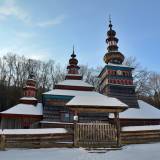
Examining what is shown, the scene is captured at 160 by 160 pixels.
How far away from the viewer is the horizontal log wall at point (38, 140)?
15.6 metres

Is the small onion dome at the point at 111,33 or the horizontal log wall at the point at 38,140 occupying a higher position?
the small onion dome at the point at 111,33

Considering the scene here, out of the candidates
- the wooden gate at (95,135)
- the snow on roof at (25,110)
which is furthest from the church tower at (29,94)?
the wooden gate at (95,135)

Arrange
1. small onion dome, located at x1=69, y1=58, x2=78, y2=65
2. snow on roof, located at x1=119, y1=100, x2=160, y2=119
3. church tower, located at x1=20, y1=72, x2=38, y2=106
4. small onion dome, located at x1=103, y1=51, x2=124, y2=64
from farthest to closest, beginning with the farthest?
small onion dome, located at x1=103, y1=51, x2=124, y2=64 → small onion dome, located at x1=69, y1=58, x2=78, y2=65 → church tower, located at x1=20, y1=72, x2=38, y2=106 → snow on roof, located at x1=119, y1=100, x2=160, y2=119

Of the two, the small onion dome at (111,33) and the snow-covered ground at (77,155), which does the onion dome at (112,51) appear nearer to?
the small onion dome at (111,33)

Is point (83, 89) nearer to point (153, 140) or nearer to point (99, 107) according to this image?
point (99, 107)

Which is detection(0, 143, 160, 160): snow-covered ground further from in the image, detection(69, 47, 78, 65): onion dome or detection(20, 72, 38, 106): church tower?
detection(69, 47, 78, 65): onion dome

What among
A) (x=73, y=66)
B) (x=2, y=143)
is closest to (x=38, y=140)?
(x=2, y=143)

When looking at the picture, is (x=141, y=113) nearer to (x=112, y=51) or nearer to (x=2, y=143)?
(x=112, y=51)

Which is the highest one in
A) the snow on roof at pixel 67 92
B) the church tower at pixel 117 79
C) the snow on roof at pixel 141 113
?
the church tower at pixel 117 79

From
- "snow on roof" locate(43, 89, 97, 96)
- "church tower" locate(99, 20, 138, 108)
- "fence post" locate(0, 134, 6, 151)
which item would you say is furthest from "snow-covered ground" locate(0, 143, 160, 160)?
"church tower" locate(99, 20, 138, 108)

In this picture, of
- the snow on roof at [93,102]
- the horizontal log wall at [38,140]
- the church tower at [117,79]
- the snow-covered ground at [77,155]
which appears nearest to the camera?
the snow-covered ground at [77,155]

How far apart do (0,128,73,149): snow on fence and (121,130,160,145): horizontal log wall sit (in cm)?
365

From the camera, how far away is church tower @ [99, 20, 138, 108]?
28.0m

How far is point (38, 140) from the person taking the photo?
16000mm
